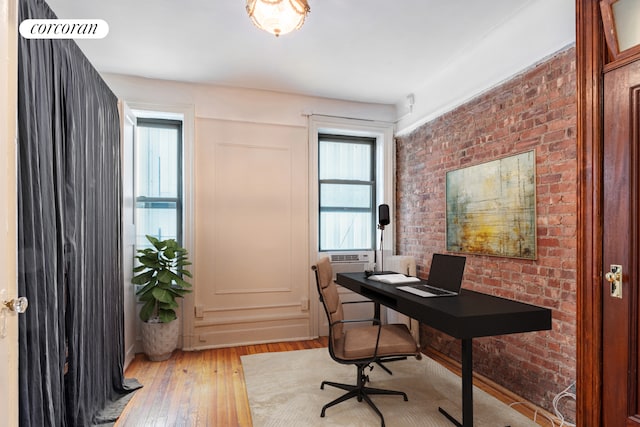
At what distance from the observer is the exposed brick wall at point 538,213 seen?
7.63 ft

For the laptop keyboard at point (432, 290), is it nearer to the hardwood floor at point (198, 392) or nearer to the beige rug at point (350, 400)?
the beige rug at point (350, 400)

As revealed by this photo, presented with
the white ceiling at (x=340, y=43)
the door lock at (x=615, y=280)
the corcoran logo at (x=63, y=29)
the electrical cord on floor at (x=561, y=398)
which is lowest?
the electrical cord on floor at (x=561, y=398)

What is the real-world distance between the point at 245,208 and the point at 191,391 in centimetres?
192

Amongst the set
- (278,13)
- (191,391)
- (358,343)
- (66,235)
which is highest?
(278,13)

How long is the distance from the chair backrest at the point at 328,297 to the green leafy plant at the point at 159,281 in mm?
1646

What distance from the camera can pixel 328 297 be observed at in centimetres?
257

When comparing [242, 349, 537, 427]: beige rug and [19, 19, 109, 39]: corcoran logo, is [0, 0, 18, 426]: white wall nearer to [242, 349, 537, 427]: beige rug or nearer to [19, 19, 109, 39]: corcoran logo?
[19, 19, 109, 39]: corcoran logo

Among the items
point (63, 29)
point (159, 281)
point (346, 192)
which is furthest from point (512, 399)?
point (63, 29)

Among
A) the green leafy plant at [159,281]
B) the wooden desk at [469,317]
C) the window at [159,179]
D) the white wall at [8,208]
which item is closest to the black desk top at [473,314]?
the wooden desk at [469,317]

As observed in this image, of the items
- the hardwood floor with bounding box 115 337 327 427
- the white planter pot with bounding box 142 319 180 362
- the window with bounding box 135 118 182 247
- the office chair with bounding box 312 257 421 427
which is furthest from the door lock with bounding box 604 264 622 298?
the window with bounding box 135 118 182 247

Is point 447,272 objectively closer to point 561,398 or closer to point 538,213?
point 538,213

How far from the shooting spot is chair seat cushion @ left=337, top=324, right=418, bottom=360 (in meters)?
2.42

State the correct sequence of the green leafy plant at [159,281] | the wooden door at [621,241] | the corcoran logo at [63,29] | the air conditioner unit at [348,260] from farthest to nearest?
the air conditioner unit at [348,260] < the green leafy plant at [159,281] < the wooden door at [621,241] < the corcoran logo at [63,29]

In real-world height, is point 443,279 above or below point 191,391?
above
